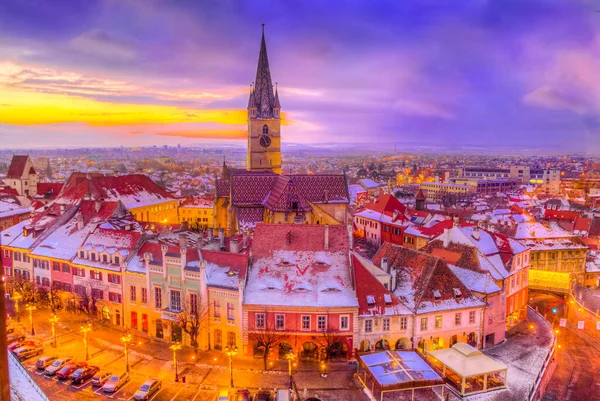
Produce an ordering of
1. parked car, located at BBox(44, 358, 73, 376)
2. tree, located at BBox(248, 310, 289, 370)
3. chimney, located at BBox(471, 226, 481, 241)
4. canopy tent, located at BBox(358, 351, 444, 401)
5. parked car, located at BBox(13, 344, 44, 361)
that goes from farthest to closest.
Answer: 1. chimney, located at BBox(471, 226, 481, 241)
2. parked car, located at BBox(13, 344, 44, 361)
3. tree, located at BBox(248, 310, 289, 370)
4. parked car, located at BBox(44, 358, 73, 376)
5. canopy tent, located at BBox(358, 351, 444, 401)

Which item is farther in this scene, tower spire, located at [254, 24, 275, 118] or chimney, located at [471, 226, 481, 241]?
tower spire, located at [254, 24, 275, 118]

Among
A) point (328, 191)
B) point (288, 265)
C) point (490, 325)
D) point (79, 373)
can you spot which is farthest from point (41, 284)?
point (490, 325)

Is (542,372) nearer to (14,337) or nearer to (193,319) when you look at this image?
(193,319)

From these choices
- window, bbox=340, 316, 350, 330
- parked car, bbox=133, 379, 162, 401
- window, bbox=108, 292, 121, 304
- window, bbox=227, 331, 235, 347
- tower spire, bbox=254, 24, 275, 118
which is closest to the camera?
parked car, bbox=133, 379, 162, 401

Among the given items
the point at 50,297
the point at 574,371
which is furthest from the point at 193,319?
the point at 574,371

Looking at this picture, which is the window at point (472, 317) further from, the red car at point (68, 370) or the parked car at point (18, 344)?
the parked car at point (18, 344)

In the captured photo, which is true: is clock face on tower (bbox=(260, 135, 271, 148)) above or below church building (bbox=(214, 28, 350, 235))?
above

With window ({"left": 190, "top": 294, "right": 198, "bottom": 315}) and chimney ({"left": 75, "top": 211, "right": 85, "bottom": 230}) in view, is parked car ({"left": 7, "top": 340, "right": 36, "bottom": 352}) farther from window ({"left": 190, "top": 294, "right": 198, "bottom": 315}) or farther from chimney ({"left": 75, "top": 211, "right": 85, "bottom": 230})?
chimney ({"left": 75, "top": 211, "right": 85, "bottom": 230})

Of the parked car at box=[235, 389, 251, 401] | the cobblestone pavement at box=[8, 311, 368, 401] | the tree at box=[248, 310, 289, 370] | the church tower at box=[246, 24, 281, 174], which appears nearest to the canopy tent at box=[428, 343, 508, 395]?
the cobblestone pavement at box=[8, 311, 368, 401]
